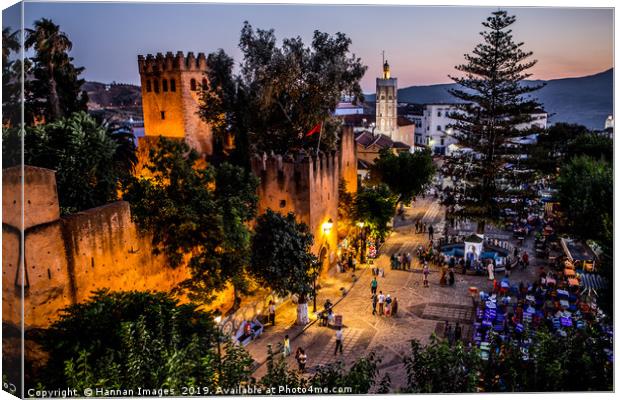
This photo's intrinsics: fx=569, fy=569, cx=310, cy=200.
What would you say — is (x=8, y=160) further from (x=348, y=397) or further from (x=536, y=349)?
(x=536, y=349)

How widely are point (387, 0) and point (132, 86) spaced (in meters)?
15.1

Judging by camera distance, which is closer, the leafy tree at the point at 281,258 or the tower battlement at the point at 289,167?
the leafy tree at the point at 281,258

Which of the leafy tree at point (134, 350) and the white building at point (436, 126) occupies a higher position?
the white building at point (436, 126)

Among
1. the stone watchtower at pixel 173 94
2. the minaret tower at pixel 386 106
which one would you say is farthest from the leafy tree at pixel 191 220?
the minaret tower at pixel 386 106

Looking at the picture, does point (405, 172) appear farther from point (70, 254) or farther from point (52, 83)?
point (70, 254)

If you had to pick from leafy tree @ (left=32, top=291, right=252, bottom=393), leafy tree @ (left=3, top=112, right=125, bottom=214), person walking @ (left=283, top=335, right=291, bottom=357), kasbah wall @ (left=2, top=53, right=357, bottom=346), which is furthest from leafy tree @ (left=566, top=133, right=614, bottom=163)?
leafy tree @ (left=32, top=291, right=252, bottom=393)

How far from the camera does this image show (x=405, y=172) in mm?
27828

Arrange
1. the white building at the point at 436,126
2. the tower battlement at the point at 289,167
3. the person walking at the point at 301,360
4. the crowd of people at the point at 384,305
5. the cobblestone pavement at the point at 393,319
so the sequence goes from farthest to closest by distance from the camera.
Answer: the white building at the point at 436,126 → the tower battlement at the point at 289,167 → the crowd of people at the point at 384,305 → the cobblestone pavement at the point at 393,319 → the person walking at the point at 301,360

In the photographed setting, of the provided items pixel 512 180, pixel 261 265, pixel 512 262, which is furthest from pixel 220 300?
pixel 512 180

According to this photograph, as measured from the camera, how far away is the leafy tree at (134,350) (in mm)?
7766

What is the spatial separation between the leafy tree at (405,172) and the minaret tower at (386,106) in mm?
26467

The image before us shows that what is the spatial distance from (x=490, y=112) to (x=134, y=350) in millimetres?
18517

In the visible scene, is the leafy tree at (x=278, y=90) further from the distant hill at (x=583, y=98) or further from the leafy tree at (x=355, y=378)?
the leafy tree at (x=355, y=378)

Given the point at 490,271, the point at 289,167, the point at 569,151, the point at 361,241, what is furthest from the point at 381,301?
the point at 569,151
